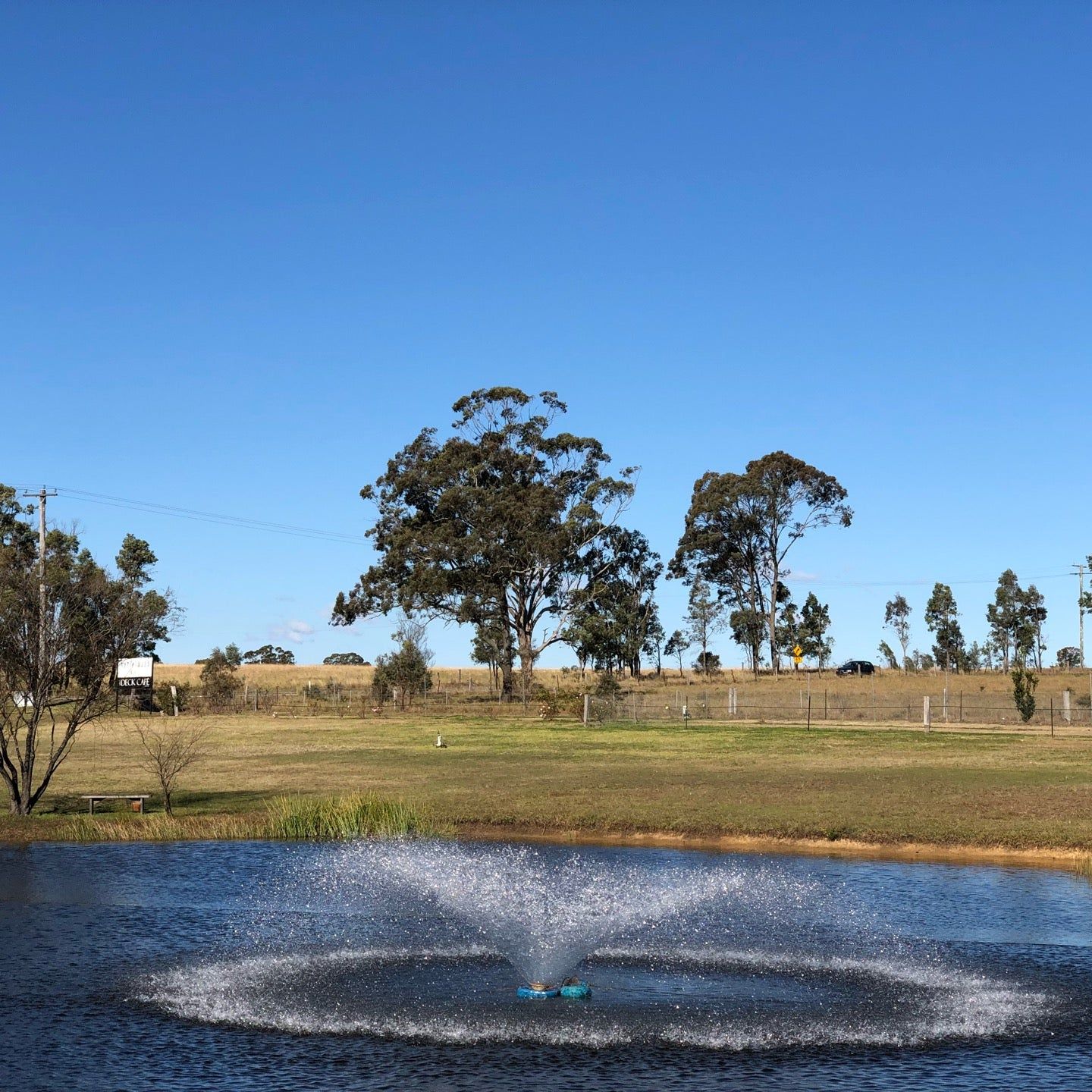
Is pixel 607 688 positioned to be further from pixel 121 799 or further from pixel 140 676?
pixel 121 799

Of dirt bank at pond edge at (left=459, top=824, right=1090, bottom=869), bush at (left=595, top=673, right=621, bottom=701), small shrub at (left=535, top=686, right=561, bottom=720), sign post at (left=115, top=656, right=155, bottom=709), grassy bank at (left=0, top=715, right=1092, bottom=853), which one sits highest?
sign post at (left=115, top=656, right=155, bottom=709)

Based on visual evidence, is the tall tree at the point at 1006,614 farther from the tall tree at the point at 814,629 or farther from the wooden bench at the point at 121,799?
the wooden bench at the point at 121,799

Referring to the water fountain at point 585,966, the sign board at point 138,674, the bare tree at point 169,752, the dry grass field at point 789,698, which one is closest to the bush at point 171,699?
the sign board at point 138,674

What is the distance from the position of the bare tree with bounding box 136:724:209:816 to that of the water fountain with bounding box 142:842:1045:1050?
1030 centimetres

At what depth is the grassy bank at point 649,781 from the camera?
29.1m

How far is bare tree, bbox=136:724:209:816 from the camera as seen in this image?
109ft

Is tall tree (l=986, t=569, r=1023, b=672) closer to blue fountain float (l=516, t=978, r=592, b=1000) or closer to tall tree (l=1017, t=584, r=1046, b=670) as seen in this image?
tall tree (l=1017, t=584, r=1046, b=670)

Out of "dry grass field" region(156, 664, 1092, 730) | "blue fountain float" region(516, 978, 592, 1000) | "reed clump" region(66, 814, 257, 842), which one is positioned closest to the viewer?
"blue fountain float" region(516, 978, 592, 1000)

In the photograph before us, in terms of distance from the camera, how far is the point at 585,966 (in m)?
16.9

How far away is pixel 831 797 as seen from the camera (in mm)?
34031

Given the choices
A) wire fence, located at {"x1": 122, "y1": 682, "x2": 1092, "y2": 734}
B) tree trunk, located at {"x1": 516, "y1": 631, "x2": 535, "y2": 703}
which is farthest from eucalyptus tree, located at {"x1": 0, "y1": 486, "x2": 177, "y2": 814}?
tree trunk, located at {"x1": 516, "y1": 631, "x2": 535, "y2": 703}

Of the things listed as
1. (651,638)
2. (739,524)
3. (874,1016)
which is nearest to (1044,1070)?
(874,1016)

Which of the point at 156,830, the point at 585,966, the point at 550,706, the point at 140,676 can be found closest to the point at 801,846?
the point at 585,966

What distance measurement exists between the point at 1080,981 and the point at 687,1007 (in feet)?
16.1
